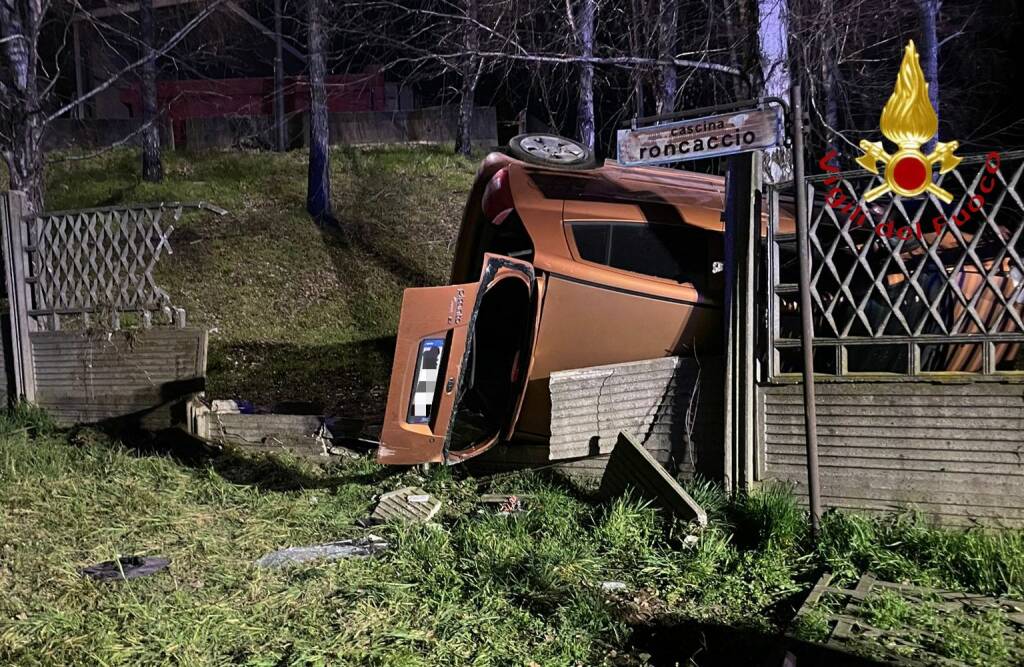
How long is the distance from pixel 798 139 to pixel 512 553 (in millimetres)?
2779

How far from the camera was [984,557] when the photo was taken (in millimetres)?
3623

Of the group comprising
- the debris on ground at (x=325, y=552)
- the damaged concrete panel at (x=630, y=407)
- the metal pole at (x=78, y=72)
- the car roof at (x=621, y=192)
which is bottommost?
the debris on ground at (x=325, y=552)

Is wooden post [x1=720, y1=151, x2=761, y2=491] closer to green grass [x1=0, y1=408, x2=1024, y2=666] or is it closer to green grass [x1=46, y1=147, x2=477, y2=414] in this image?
green grass [x1=0, y1=408, x2=1024, y2=666]

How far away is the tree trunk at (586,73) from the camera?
27.1ft

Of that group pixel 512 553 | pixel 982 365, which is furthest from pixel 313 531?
pixel 982 365

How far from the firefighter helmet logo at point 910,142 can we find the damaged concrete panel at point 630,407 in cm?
157

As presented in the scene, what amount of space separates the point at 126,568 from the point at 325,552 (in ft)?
3.58

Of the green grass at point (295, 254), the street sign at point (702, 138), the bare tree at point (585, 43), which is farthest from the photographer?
the green grass at point (295, 254)

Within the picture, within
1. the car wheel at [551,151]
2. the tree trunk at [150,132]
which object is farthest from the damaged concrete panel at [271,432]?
the tree trunk at [150,132]

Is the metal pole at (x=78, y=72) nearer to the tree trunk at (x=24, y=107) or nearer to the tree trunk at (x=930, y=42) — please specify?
the tree trunk at (x=24, y=107)

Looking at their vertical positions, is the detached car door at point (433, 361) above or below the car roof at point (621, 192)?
below

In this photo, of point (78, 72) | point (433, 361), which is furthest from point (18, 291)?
point (78, 72)

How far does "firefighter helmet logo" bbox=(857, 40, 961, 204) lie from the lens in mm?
4008

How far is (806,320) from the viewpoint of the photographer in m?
4.20
